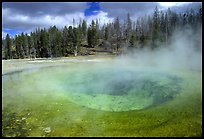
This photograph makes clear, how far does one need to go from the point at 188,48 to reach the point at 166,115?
4868cm

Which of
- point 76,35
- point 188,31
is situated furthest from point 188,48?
point 76,35

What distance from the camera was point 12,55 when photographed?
343ft

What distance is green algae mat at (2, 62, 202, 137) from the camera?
49.0 feet

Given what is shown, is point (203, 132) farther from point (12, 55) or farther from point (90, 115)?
point (12, 55)

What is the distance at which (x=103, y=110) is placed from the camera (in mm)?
18922

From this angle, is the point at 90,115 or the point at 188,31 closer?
the point at 90,115

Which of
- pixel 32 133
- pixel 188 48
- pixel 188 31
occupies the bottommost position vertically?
pixel 32 133

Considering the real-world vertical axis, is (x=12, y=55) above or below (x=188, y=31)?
below

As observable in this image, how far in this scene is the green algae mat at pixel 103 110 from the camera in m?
14.9

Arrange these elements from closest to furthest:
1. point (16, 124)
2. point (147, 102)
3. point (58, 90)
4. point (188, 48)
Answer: point (16, 124) → point (147, 102) → point (58, 90) → point (188, 48)

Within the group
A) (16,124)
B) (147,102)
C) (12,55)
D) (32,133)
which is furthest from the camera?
(12,55)

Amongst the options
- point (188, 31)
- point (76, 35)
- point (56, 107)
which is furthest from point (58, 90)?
point (188, 31)

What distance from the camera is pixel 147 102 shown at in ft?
72.0

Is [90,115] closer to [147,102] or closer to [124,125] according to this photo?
[124,125]
